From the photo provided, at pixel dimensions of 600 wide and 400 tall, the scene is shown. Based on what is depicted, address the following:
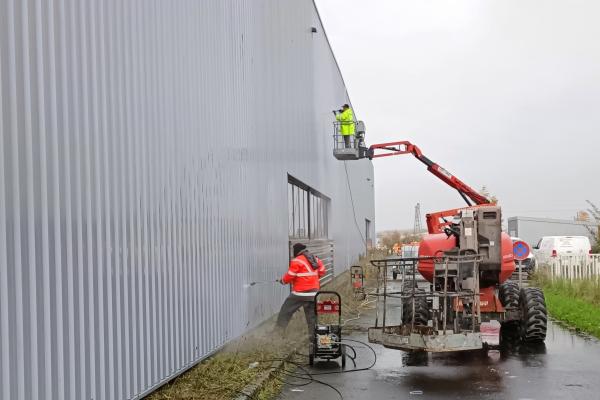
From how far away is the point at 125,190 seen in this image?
621 centimetres

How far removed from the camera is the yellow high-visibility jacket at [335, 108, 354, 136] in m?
21.0

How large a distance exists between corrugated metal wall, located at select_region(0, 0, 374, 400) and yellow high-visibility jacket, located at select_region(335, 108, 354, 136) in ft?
29.9

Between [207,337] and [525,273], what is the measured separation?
64.8ft

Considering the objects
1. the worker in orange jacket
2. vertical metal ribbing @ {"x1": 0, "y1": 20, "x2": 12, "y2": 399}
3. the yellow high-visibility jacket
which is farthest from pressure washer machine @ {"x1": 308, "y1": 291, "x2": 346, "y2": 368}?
the yellow high-visibility jacket

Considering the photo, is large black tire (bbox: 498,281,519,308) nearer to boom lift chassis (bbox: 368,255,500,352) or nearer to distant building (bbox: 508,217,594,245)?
boom lift chassis (bbox: 368,255,500,352)

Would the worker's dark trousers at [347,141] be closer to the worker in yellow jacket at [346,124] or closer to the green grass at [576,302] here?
the worker in yellow jacket at [346,124]

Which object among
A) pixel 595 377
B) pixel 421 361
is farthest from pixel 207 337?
pixel 595 377

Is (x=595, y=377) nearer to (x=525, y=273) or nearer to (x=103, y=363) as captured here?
(x=103, y=363)

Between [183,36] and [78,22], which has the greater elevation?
[183,36]

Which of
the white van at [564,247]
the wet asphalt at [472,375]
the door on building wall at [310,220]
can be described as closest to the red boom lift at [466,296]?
the wet asphalt at [472,375]

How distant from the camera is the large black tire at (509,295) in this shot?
12203 mm

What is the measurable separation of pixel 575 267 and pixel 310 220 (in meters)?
9.90

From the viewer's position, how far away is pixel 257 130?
38.6ft

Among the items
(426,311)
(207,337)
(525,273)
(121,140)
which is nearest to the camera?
(121,140)
